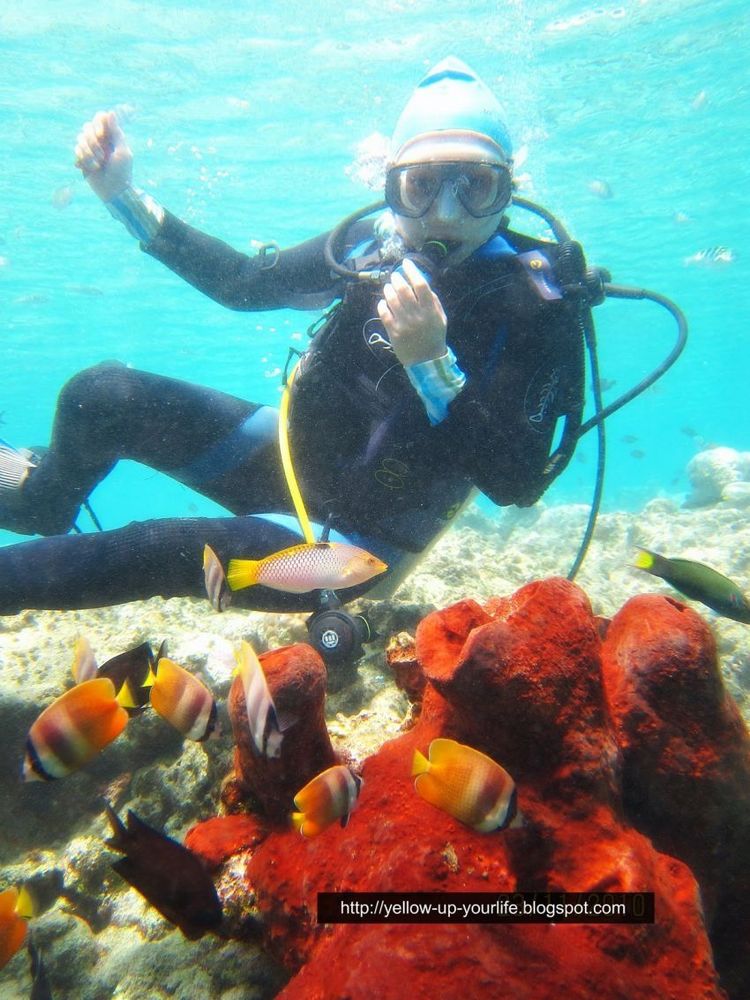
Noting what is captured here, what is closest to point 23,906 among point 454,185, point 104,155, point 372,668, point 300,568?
point 300,568

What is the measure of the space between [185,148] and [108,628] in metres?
18.4

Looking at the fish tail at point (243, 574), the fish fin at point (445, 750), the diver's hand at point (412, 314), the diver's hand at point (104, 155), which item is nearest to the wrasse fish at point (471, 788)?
the fish fin at point (445, 750)

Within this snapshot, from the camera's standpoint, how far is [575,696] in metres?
1.95

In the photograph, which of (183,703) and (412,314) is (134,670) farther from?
(412,314)

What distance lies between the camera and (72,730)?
1.90 metres

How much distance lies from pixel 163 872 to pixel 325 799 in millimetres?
554

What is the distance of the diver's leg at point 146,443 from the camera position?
12.0ft

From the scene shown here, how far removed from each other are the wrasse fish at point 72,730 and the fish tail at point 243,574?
0.61 m

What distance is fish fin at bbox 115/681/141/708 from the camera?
2100 millimetres

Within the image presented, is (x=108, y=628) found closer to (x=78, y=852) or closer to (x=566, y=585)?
(x=78, y=852)

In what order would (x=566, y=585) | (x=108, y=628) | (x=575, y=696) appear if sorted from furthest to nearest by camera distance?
1. (x=108, y=628)
2. (x=566, y=585)
3. (x=575, y=696)

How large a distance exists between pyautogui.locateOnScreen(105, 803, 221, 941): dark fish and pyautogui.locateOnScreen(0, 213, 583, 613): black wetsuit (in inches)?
69.7

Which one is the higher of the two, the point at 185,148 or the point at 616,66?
the point at 616,66

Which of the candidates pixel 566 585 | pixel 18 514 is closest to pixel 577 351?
pixel 566 585
